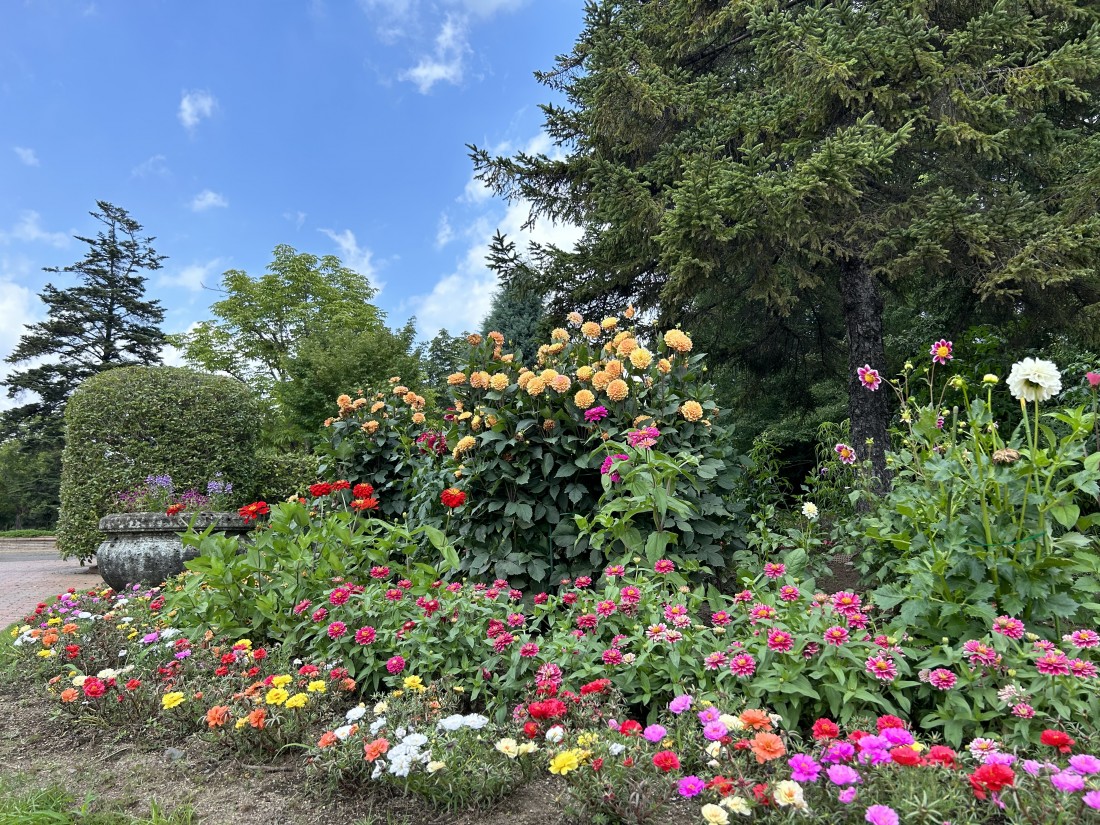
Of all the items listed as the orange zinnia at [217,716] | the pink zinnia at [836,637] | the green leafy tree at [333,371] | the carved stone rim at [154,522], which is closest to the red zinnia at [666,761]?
the pink zinnia at [836,637]

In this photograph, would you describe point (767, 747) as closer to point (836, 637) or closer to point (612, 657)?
point (836, 637)

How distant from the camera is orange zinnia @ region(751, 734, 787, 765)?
1.17 meters

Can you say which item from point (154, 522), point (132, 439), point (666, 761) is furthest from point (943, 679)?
point (132, 439)

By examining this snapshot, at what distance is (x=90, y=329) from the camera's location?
25.3 meters

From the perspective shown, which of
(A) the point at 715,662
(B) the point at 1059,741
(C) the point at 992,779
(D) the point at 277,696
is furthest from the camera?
(D) the point at 277,696

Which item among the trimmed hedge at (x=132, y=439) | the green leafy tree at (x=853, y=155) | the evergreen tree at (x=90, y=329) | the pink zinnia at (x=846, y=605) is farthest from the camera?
the evergreen tree at (x=90, y=329)

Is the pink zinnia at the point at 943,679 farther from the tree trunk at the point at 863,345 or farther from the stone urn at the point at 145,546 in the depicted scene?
the stone urn at the point at 145,546

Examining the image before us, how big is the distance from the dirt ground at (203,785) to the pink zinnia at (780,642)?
67cm

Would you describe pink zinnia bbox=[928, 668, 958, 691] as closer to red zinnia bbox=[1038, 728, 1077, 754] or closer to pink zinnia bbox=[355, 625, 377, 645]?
red zinnia bbox=[1038, 728, 1077, 754]

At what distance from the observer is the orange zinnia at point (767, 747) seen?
1.17 metres

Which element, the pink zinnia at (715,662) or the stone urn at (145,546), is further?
A: the stone urn at (145,546)

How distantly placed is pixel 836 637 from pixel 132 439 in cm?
724

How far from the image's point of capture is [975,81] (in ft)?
14.6

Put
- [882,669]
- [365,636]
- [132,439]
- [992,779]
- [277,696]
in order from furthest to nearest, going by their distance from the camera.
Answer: [132,439] < [365,636] < [277,696] < [882,669] < [992,779]
